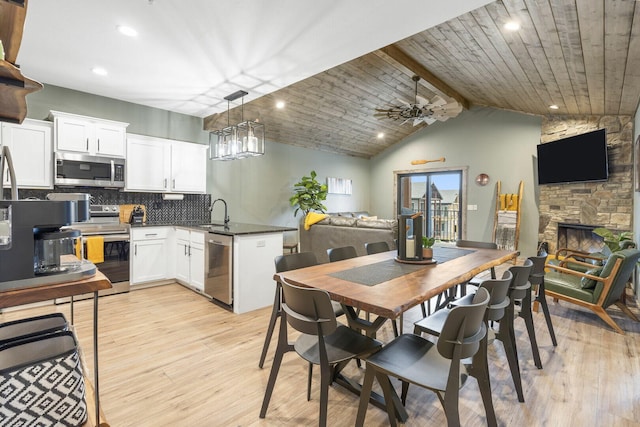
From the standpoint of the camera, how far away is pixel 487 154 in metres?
7.25

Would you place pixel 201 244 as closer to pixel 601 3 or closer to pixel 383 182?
pixel 601 3

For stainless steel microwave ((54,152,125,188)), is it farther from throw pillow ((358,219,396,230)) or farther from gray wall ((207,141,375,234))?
throw pillow ((358,219,396,230))

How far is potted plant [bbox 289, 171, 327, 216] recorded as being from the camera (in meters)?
7.20

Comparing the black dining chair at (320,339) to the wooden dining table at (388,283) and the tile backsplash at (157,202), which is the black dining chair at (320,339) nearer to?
the wooden dining table at (388,283)

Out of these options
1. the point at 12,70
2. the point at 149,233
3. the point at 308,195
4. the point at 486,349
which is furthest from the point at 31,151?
the point at 486,349

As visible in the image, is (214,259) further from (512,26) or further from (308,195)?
(512,26)

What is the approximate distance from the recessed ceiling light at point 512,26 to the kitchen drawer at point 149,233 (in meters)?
4.70

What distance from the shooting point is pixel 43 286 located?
1.00m

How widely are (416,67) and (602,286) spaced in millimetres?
3830

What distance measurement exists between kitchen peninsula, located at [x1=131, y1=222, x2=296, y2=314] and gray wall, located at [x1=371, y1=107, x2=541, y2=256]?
5495mm

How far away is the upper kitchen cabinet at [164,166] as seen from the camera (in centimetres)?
452

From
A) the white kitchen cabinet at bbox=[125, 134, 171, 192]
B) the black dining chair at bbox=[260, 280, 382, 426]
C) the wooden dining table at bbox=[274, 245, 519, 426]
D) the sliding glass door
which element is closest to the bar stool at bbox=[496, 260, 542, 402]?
the wooden dining table at bbox=[274, 245, 519, 426]

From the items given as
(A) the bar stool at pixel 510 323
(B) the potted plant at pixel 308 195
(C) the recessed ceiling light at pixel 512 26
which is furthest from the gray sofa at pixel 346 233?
(C) the recessed ceiling light at pixel 512 26

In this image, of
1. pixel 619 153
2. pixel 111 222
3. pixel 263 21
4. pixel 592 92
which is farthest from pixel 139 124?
pixel 619 153
